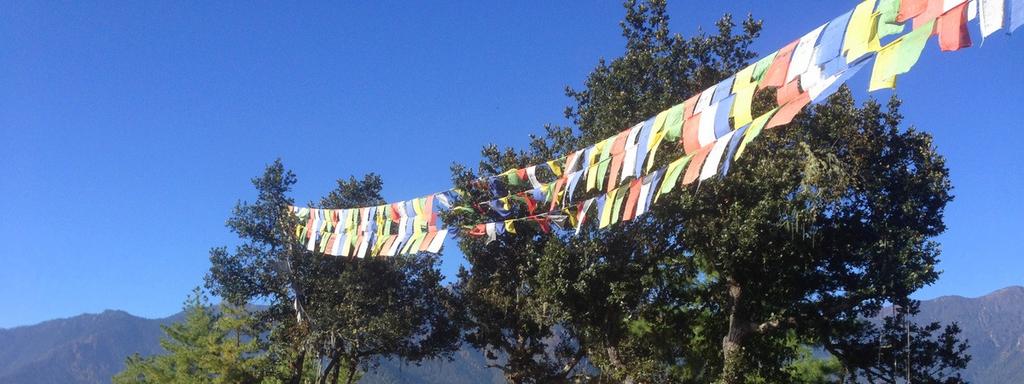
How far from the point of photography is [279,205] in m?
22.1

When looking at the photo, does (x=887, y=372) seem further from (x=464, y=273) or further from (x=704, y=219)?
(x=464, y=273)

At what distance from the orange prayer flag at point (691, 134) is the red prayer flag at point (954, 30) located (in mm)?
2946

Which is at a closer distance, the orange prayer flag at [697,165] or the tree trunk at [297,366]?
the orange prayer flag at [697,165]

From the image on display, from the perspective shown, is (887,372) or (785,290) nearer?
(785,290)

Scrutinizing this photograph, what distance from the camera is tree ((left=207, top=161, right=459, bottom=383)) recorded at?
2041 cm

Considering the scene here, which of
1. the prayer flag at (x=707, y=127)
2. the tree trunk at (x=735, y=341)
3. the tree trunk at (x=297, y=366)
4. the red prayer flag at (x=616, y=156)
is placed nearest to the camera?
the prayer flag at (x=707, y=127)

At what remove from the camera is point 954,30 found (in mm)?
6168

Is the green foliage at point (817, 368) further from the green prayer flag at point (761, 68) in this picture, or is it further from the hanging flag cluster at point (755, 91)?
the green prayer flag at point (761, 68)

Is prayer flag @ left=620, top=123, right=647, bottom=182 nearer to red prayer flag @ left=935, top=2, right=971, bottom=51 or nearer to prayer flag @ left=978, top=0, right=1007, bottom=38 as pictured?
red prayer flag @ left=935, top=2, right=971, bottom=51

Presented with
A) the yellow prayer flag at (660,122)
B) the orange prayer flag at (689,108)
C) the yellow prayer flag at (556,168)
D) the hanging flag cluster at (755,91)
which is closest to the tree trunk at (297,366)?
the hanging flag cluster at (755,91)

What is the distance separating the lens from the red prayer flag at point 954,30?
6129 mm

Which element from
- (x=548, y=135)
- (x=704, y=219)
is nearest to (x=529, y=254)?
(x=548, y=135)

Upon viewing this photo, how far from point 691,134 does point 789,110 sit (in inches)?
59.0

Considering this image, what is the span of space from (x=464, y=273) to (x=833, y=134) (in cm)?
1038
